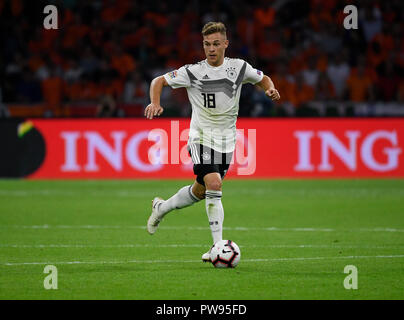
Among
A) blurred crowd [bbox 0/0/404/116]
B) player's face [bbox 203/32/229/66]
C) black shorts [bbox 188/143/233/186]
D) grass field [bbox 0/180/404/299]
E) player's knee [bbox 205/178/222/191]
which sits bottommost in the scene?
grass field [bbox 0/180/404/299]

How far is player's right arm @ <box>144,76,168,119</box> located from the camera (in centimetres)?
854

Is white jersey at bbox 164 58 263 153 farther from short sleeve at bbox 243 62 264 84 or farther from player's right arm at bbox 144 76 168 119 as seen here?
player's right arm at bbox 144 76 168 119

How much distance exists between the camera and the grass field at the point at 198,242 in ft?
23.8

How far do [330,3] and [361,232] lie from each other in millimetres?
12585

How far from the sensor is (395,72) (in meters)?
21.2

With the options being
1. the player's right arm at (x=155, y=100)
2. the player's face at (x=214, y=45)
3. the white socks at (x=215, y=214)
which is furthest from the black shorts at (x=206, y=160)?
the player's face at (x=214, y=45)

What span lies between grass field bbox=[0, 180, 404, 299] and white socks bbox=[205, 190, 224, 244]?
32 cm

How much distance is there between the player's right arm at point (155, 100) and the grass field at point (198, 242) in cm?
144

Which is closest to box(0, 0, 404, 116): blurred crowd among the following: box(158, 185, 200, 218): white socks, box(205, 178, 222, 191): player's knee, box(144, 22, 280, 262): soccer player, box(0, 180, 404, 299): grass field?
box(0, 180, 404, 299): grass field

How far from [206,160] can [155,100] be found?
0.77m

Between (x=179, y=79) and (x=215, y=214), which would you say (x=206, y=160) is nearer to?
(x=215, y=214)

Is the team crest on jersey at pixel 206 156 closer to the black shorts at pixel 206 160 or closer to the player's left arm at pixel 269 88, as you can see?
the black shorts at pixel 206 160
